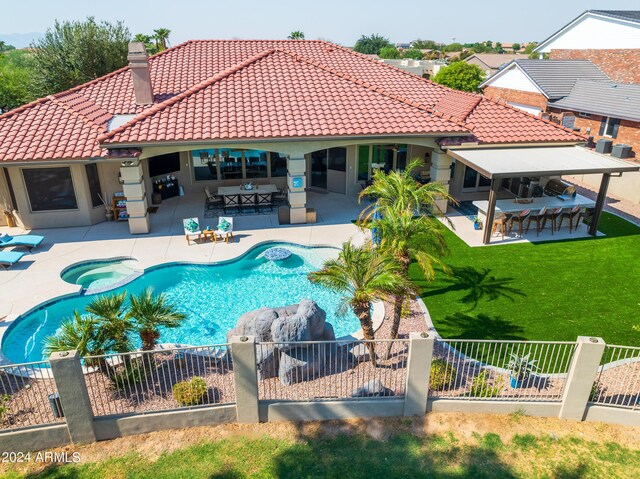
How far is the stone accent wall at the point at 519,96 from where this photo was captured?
125ft

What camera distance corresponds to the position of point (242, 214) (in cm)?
2116

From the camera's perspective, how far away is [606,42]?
1533 inches

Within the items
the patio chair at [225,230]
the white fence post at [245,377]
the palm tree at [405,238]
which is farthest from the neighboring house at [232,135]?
the white fence post at [245,377]

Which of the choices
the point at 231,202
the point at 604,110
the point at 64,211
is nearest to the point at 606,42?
the point at 604,110

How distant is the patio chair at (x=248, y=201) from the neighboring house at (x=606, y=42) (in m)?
32.0

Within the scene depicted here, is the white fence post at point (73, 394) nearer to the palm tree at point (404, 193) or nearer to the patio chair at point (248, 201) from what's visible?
the palm tree at point (404, 193)

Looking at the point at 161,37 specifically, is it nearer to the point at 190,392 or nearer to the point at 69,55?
the point at 69,55

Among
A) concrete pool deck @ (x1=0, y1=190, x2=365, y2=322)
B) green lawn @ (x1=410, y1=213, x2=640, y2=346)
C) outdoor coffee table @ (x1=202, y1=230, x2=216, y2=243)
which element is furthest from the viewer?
outdoor coffee table @ (x1=202, y1=230, x2=216, y2=243)

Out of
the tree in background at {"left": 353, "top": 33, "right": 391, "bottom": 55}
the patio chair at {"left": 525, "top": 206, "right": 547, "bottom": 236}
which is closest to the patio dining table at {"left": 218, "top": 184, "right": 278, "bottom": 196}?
the patio chair at {"left": 525, "top": 206, "right": 547, "bottom": 236}

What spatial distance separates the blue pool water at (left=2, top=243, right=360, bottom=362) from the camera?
13.0 m

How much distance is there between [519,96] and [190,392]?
4063cm

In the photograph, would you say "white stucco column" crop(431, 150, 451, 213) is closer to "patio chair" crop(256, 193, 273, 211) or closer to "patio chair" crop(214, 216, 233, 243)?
"patio chair" crop(256, 193, 273, 211)

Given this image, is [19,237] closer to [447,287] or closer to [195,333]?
[195,333]

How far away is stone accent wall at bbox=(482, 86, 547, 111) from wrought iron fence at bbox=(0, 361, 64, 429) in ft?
113
